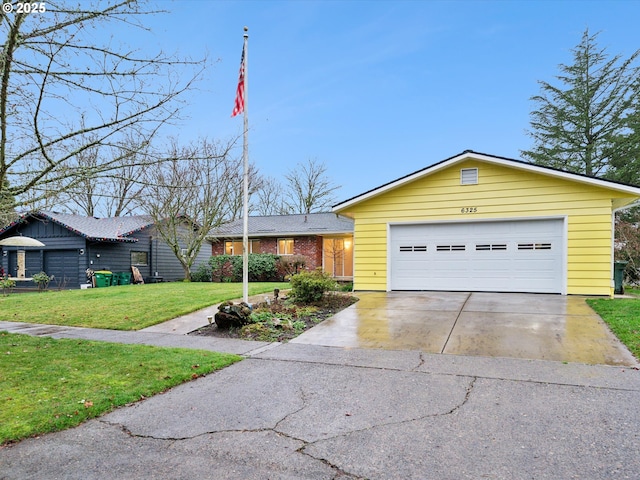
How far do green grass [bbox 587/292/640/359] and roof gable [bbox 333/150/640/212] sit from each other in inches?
116

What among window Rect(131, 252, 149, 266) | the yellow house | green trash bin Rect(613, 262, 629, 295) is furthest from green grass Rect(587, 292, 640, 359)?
window Rect(131, 252, 149, 266)

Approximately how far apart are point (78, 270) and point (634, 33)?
3121 centimetres

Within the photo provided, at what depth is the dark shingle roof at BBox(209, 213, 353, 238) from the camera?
65.0ft

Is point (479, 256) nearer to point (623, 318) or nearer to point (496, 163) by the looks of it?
point (496, 163)

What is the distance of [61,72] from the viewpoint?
4.32 m

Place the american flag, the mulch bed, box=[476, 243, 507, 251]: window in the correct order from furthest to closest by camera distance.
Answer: box=[476, 243, 507, 251]: window → the american flag → the mulch bed

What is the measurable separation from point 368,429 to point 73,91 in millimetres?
4870

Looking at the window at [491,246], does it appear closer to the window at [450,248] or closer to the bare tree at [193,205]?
the window at [450,248]

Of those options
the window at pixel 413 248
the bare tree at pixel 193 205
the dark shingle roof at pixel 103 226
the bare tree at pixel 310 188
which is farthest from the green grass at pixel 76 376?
the bare tree at pixel 310 188

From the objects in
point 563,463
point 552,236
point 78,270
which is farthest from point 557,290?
point 78,270

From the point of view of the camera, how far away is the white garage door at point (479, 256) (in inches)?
421

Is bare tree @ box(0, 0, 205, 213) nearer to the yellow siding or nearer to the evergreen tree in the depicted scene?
the yellow siding

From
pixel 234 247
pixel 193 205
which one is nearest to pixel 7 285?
pixel 193 205

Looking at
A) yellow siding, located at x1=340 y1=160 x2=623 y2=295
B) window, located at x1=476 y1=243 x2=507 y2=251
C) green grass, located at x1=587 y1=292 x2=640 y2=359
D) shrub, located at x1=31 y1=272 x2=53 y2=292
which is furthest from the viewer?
shrub, located at x1=31 y1=272 x2=53 y2=292
